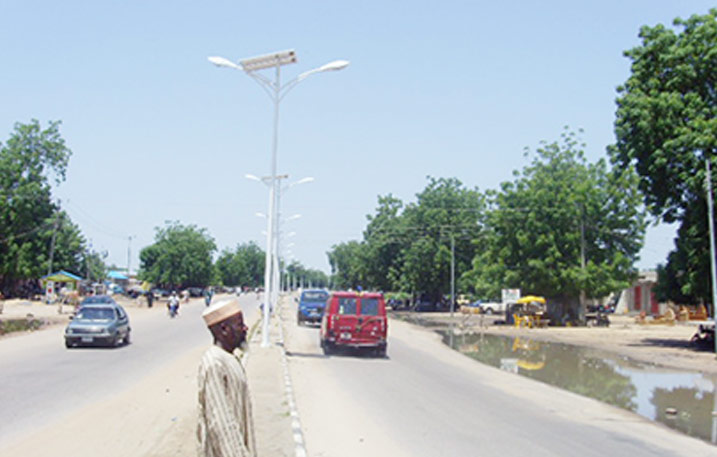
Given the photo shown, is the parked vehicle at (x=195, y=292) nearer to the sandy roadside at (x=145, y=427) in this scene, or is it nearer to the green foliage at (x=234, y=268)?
the green foliage at (x=234, y=268)

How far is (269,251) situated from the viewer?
2581 cm

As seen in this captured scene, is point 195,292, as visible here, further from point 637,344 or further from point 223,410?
point 223,410

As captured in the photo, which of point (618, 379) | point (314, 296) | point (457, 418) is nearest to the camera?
point (457, 418)

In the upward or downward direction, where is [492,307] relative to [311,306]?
downward

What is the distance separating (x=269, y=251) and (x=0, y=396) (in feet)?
43.7

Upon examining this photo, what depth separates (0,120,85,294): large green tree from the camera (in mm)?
66875

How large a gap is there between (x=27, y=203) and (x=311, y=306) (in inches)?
1509

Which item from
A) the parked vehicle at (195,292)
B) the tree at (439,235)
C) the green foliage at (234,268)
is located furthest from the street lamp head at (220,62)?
the green foliage at (234,268)

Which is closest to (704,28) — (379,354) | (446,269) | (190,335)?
(379,354)

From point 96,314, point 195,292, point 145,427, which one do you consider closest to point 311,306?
point 96,314

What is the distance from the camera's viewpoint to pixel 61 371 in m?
17.5

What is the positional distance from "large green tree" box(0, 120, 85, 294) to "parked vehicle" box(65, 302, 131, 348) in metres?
46.3

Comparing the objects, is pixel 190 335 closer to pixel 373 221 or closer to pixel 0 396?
pixel 0 396

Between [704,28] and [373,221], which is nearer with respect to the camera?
[704,28]
